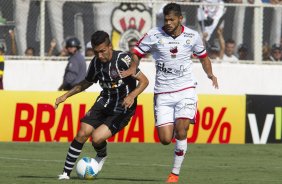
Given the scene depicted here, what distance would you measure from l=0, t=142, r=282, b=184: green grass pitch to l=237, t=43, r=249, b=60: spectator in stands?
4683mm

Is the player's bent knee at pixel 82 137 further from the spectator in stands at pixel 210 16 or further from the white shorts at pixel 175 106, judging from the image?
the spectator in stands at pixel 210 16

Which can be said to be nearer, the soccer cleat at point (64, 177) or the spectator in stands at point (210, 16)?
the soccer cleat at point (64, 177)

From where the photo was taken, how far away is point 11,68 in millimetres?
25734

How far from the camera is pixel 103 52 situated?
44.3 feet

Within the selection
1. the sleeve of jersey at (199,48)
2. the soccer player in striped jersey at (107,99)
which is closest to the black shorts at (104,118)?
the soccer player in striped jersey at (107,99)

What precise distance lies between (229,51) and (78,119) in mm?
5818

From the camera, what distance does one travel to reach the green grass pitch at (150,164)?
14.0 m

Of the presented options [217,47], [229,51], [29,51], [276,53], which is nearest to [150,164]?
[29,51]

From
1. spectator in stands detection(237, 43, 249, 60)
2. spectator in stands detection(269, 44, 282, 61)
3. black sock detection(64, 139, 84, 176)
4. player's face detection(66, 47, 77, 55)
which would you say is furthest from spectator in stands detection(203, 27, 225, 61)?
black sock detection(64, 139, 84, 176)

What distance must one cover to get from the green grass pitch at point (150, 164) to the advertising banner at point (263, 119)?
0.82m

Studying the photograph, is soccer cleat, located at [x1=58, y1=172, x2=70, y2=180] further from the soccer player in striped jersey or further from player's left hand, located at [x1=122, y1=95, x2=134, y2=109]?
player's left hand, located at [x1=122, y1=95, x2=134, y2=109]

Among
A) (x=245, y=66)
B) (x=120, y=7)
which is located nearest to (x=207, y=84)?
(x=245, y=66)

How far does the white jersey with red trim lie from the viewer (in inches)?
544

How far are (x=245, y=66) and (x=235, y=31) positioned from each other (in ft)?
4.02
